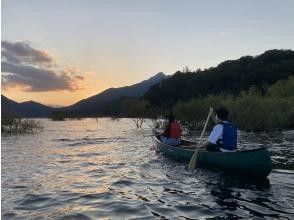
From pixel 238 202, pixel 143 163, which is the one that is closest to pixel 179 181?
pixel 238 202

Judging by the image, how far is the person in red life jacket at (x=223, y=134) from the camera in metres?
15.1

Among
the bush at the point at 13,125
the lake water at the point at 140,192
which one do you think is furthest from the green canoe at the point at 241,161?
the bush at the point at 13,125

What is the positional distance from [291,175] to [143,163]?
25.3 feet

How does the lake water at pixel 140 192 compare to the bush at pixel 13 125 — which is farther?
the bush at pixel 13 125

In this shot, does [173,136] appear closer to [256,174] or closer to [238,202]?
[256,174]

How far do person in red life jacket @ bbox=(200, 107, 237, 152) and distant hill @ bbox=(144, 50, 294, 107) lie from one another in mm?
86011

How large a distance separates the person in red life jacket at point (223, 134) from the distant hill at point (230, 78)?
8601cm

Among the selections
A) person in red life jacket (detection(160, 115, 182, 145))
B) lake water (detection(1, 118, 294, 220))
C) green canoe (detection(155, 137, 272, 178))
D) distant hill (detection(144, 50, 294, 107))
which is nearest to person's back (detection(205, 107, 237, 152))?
green canoe (detection(155, 137, 272, 178))

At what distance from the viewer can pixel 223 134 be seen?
15.6 metres

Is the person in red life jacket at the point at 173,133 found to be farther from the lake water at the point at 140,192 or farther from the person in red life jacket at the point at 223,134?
the person in red life jacket at the point at 223,134

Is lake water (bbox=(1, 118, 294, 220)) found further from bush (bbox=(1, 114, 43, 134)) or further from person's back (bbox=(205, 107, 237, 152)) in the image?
bush (bbox=(1, 114, 43, 134))

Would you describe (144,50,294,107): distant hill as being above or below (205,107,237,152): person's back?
above

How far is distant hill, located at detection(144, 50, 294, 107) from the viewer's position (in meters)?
108

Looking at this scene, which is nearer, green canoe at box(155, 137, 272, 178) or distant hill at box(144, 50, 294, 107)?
green canoe at box(155, 137, 272, 178)
